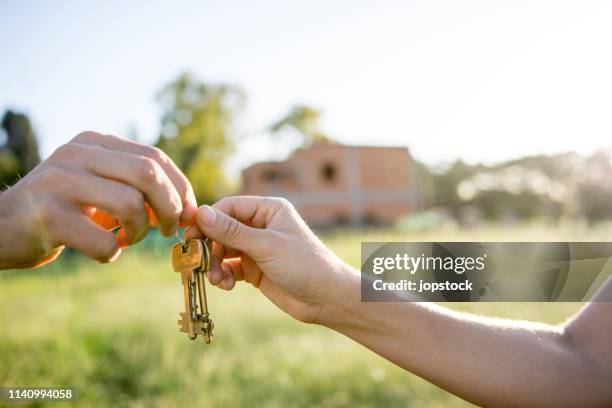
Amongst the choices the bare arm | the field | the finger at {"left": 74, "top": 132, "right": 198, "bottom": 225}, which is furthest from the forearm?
the field

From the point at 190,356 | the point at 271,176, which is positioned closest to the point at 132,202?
the point at 190,356

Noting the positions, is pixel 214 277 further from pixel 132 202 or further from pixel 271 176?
pixel 271 176

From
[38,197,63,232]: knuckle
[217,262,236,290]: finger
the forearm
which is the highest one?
[38,197,63,232]: knuckle

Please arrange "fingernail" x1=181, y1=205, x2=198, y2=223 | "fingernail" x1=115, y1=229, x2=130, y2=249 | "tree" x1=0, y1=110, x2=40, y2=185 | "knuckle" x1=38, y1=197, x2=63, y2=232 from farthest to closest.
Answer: "tree" x1=0, y1=110, x2=40, y2=185 < "fingernail" x1=181, y1=205, x2=198, y2=223 < "fingernail" x1=115, y1=229, x2=130, y2=249 < "knuckle" x1=38, y1=197, x2=63, y2=232

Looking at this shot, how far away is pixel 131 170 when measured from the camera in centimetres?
115

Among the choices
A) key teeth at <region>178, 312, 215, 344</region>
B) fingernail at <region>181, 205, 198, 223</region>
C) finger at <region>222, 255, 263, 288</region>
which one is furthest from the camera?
finger at <region>222, 255, 263, 288</region>

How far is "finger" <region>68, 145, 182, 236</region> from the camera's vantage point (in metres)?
1.15

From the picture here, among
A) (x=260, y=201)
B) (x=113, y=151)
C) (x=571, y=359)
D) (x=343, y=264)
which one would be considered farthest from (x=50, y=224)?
(x=571, y=359)

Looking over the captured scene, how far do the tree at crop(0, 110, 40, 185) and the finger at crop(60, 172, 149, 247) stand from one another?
17.5 feet

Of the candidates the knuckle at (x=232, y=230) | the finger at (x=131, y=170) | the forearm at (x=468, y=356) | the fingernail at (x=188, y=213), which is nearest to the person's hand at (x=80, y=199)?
the finger at (x=131, y=170)

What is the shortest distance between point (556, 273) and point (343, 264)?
2.79 m

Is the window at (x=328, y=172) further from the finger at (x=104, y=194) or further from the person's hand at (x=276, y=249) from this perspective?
the finger at (x=104, y=194)

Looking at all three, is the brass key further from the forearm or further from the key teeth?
the forearm

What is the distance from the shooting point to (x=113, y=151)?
117cm
